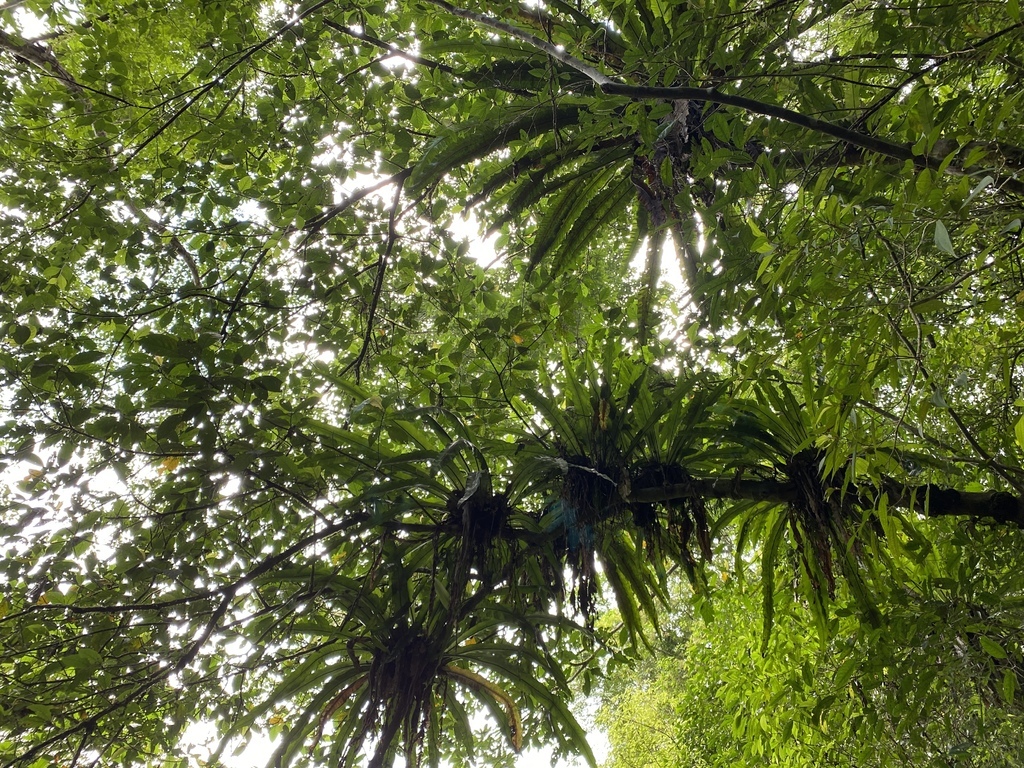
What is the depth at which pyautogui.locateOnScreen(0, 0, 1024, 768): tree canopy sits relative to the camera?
1250 millimetres

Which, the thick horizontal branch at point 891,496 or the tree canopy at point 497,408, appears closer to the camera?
the tree canopy at point 497,408

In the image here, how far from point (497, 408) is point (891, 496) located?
43.3 inches

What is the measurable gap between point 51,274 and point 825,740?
3.27 metres

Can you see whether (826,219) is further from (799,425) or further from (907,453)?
(907,453)

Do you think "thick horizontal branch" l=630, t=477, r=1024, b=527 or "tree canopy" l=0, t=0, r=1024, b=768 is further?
"thick horizontal branch" l=630, t=477, r=1024, b=527

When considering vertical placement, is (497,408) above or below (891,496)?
above

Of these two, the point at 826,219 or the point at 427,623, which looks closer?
the point at 826,219

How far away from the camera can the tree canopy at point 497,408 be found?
49.2 inches

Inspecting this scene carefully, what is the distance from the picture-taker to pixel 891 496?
4.91ft

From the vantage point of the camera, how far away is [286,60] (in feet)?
6.48

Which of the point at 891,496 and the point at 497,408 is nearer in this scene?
the point at 891,496

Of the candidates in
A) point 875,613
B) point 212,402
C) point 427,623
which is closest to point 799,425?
point 875,613

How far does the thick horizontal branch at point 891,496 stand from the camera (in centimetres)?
143

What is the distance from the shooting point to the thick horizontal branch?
1.43m
